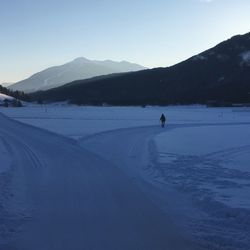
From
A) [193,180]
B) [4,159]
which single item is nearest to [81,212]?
[193,180]

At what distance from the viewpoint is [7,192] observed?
11.9 metres

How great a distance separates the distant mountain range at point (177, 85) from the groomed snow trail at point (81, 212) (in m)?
131

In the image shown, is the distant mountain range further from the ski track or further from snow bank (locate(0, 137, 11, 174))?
the ski track

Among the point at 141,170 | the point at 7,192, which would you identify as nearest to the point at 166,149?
the point at 141,170

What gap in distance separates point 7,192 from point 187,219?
4.54 m

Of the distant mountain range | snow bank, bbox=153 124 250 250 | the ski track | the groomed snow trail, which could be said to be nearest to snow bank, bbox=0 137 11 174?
the groomed snow trail

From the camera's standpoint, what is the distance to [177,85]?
17112 centimetres

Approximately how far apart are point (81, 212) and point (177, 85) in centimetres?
16304

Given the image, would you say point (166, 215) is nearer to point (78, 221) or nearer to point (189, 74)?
point (78, 221)

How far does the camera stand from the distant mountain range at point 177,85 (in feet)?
510

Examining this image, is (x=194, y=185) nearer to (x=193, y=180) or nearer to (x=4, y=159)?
(x=193, y=180)

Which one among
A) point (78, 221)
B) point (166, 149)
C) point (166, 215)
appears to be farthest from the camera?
point (166, 149)

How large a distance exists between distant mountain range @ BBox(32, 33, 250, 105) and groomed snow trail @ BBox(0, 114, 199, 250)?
131 meters

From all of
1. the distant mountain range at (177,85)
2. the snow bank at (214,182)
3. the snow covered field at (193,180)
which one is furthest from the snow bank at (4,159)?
the distant mountain range at (177,85)
